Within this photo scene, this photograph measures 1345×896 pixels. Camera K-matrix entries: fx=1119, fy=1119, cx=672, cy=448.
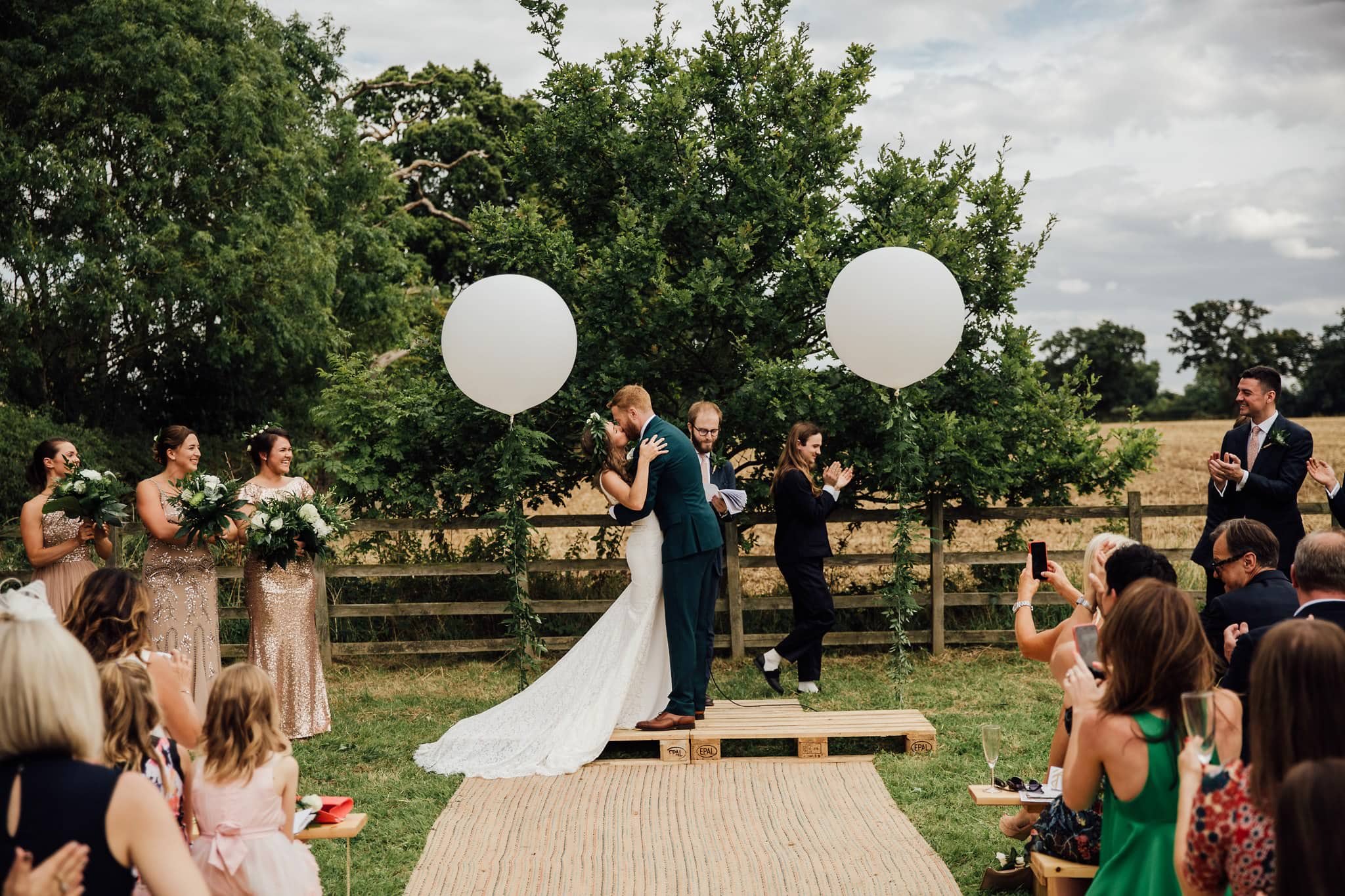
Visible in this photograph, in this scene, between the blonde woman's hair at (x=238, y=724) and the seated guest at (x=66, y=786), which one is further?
the blonde woman's hair at (x=238, y=724)

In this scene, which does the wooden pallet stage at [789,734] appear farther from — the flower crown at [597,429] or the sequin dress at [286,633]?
the sequin dress at [286,633]

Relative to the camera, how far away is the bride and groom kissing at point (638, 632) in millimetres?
7395

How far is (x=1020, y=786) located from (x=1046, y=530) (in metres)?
10.2

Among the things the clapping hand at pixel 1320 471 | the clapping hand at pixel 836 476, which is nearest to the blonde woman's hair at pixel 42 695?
the clapping hand at pixel 836 476

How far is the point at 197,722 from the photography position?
14.8 ft

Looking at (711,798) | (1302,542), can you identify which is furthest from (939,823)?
(1302,542)

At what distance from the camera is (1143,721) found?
345 cm

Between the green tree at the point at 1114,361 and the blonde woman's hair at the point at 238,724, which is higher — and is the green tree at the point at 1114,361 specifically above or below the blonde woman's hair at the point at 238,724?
above

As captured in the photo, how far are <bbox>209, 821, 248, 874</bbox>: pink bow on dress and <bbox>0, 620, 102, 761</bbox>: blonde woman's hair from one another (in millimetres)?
1529

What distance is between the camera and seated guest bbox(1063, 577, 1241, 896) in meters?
3.40

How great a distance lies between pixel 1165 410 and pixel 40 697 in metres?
64.9

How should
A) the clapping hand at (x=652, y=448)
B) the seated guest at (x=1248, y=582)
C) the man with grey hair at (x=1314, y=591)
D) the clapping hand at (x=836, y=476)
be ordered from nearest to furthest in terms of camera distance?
1. the man with grey hair at (x=1314, y=591)
2. the seated guest at (x=1248, y=582)
3. the clapping hand at (x=652, y=448)
4. the clapping hand at (x=836, y=476)

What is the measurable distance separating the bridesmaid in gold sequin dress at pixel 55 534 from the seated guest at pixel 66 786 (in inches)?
218

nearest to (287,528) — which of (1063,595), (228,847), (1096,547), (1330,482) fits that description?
(228,847)
